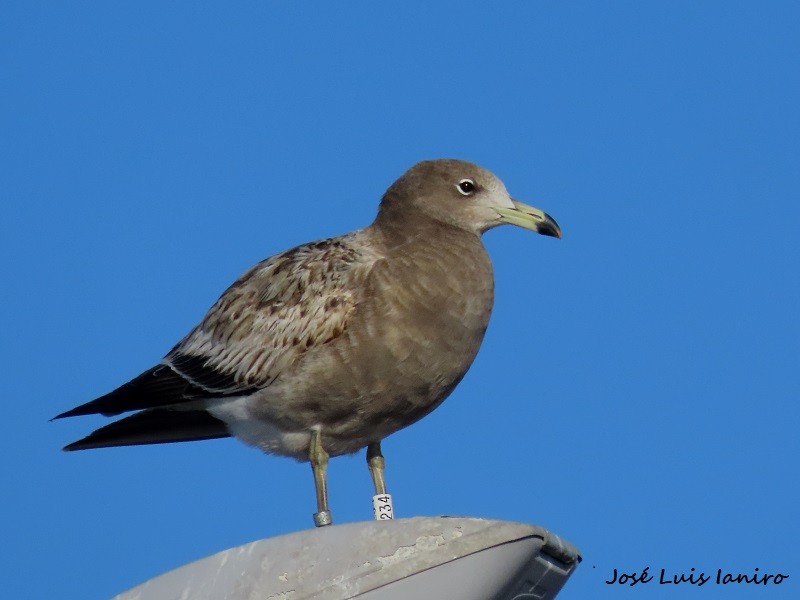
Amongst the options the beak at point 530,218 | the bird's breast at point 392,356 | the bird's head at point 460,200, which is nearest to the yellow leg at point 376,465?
the bird's breast at point 392,356

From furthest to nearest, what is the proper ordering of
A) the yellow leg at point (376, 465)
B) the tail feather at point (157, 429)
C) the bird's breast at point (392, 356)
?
the tail feather at point (157, 429), the yellow leg at point (376, 465), the bird's breast at point (392, 356)

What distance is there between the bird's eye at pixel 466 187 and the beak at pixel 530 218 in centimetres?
21

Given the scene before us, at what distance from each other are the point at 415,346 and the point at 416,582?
3.45m

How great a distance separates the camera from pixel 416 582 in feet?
19.0

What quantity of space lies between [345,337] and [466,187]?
1.59 m

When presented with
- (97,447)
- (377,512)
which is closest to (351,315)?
(377,512)

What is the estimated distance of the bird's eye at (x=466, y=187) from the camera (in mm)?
10148

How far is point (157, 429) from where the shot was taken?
411 inches

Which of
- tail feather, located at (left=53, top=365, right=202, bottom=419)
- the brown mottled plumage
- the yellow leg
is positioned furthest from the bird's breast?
tail feather, located at (left=53, top=365, right=202, bottom=419)

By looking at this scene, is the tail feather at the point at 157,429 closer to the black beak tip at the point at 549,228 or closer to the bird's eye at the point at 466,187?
the bird's eye at the point at 466,187

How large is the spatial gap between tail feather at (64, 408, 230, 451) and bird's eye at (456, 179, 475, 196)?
7.89 ft

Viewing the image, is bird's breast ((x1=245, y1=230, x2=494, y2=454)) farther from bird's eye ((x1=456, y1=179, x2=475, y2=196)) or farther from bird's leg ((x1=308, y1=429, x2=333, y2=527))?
bird's eye ((x1=456, y1=179, x2=475, y2=196))

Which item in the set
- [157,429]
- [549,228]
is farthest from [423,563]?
[157,429]

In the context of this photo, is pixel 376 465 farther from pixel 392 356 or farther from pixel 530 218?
pixel 530 218
